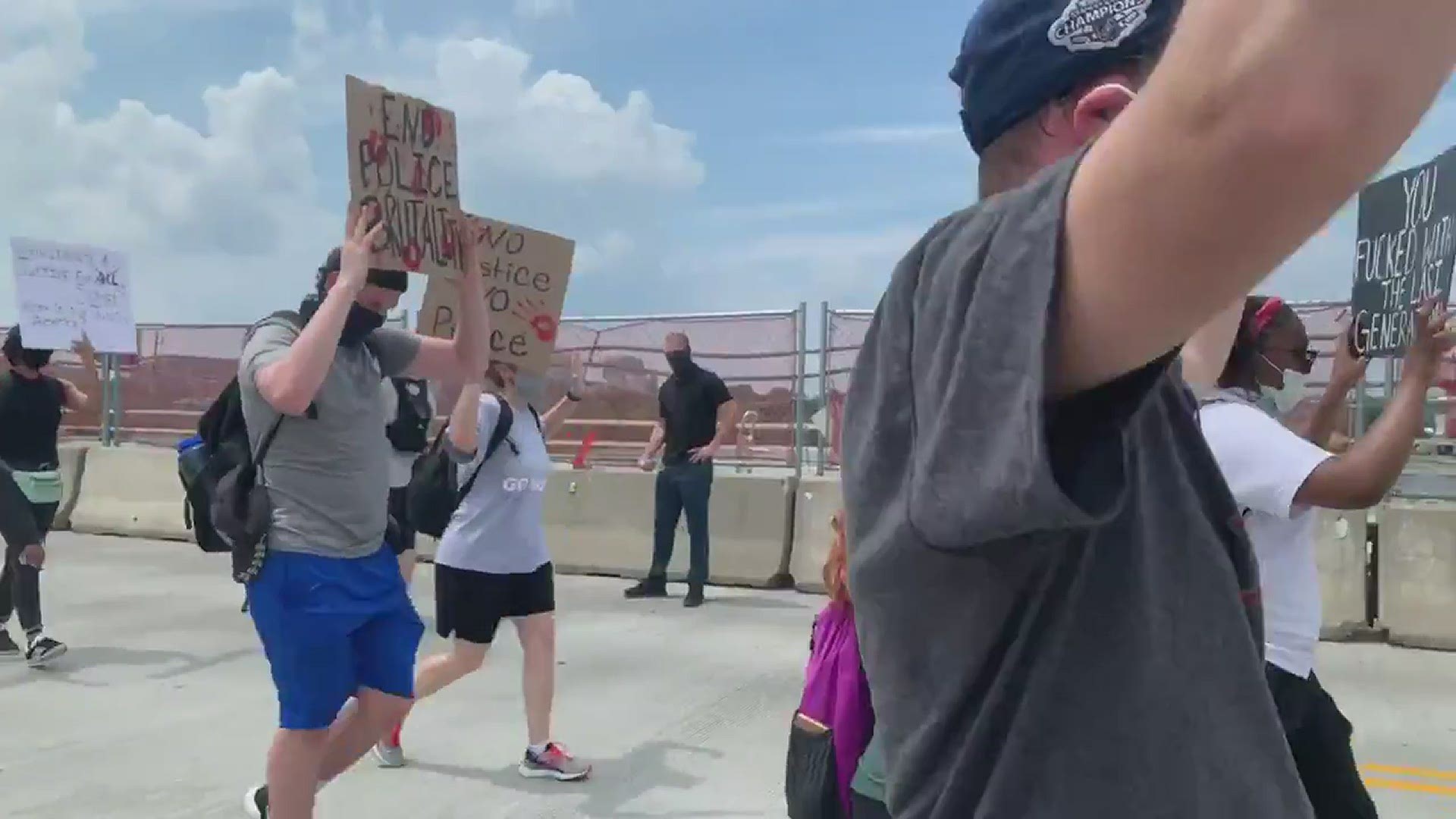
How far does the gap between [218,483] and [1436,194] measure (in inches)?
162

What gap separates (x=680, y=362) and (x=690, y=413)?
486 mm

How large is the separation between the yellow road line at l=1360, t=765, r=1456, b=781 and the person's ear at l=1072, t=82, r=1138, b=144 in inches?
207

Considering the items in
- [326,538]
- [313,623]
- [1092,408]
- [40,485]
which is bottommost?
[313,623]

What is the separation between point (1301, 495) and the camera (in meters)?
2.87

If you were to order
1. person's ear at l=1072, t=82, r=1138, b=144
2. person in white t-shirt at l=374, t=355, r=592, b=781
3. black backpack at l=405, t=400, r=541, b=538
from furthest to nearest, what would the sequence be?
person in white t-shirt at l=374, t=355, r=592, b=781, black backpack at l=405, t=400, r=541, b=538, person's ear at l=1072, t=82, r=1138, b=144

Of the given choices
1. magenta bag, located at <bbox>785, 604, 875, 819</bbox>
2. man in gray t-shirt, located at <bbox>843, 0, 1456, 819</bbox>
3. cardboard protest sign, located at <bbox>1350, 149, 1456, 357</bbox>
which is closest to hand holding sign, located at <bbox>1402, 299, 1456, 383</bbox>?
cardboard protest sign, located at <bbox>1350, 149, 1456, 357</bbox>

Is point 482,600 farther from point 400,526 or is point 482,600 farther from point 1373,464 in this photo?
point 1373,464

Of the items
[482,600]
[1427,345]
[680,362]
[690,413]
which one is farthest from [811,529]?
[1427,345]

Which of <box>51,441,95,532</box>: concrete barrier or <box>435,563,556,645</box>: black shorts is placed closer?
<box>435,563,556,645</box>: black shorts

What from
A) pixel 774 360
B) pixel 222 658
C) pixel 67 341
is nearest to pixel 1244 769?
pixel 222 658

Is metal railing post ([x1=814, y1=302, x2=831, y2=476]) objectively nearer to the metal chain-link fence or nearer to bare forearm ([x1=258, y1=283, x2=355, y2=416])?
the metal chain-link fence

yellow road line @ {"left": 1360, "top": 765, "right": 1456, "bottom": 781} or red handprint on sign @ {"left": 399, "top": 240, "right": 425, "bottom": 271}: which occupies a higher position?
red handprint on sign @ {"left": 399, "top": 240, "right": 425, "bottom": 271}

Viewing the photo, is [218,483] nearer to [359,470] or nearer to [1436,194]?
[359,470]

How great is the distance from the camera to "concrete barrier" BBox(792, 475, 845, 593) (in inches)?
400
